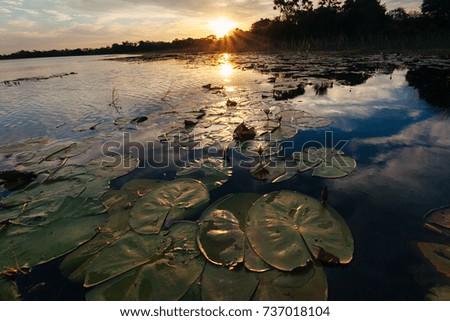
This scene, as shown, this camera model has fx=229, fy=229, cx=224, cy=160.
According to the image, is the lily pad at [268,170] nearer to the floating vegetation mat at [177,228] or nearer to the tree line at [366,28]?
the floating vegetation mat at [177,228]

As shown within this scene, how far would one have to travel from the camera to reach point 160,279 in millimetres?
1631

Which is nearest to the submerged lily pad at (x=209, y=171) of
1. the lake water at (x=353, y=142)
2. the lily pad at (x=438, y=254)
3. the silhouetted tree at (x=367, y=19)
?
the lake water at (x=353, y=142)

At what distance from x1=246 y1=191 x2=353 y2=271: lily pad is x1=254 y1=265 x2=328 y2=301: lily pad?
6 centimetres

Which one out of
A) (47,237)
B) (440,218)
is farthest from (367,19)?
(47,237)

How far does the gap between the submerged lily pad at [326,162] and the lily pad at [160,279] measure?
188cm

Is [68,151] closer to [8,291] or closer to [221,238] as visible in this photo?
[8,291]

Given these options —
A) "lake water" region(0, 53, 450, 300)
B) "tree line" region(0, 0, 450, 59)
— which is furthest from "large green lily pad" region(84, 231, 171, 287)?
"tree line" region(0, 0, 450, 59)

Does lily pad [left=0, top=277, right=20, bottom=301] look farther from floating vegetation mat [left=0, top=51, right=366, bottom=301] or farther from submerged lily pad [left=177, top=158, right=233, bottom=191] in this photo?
submerged lily pad [left=177, top=158, right=233, bottom=191]

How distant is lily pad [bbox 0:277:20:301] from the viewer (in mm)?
1667

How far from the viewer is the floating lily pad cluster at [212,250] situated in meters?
1.56

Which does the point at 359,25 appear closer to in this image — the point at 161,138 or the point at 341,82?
the point at 341,82

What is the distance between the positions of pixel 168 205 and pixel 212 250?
798 millimetres
